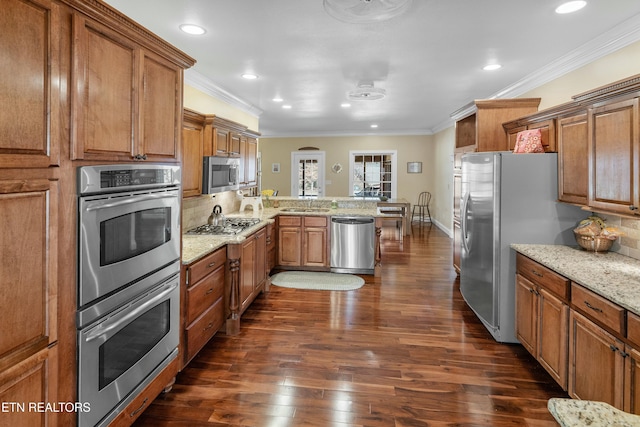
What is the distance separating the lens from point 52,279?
139 centimetres

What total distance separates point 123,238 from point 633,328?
8.11 feet

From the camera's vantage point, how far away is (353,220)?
5.21 m

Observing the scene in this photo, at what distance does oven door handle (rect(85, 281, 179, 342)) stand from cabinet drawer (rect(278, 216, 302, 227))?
10.2ft

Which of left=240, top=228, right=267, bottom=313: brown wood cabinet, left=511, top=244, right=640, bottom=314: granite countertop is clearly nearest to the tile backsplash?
left=240, top=228, right=267, bottom=313: brown wood cabinet

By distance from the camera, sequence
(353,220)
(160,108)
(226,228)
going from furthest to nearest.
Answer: (353,220) < (226,228) < (160,108)

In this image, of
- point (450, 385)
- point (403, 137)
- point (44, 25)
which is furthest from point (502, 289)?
point (403, 137)

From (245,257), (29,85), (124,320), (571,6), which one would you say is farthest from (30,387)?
(571,6)

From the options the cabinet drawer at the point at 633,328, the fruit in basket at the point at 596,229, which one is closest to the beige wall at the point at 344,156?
the fruit in basket at the point at 596,229

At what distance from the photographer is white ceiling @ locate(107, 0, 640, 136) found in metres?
2.58

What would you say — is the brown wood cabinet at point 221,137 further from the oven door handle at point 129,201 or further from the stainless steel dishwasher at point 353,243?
the stainless steel dishwasher at point 353,243

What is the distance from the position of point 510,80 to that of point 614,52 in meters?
1.55

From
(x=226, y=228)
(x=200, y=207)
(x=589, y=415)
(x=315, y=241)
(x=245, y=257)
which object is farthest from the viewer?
(x=315, y=241)

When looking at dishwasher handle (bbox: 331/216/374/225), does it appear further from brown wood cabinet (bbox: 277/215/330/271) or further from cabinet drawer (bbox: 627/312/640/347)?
cabinet drawer (bbox: 627/312/640/347)

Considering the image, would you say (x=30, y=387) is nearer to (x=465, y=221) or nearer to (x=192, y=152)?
(x=192, y=152)
